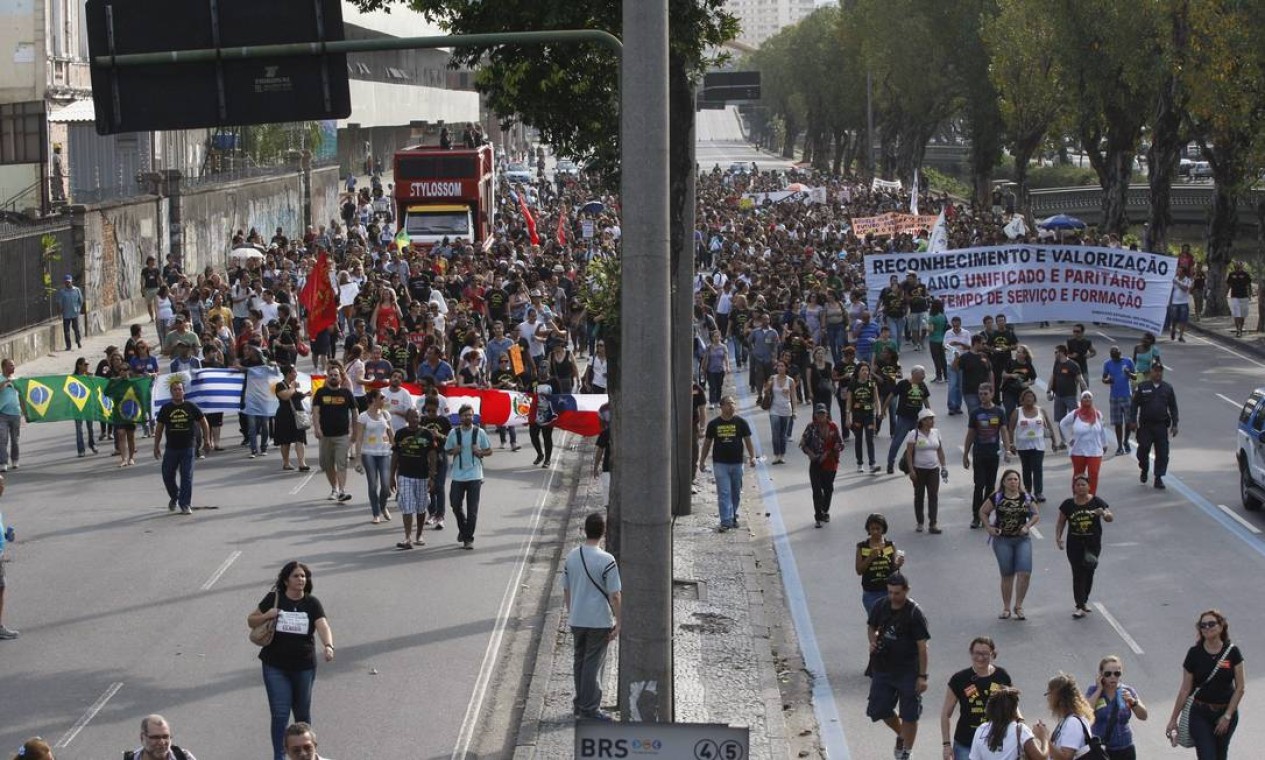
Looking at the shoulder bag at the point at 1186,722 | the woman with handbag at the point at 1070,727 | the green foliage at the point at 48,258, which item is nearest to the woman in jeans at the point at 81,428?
the green foliage at the point at 48,258

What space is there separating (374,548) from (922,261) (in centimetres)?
1785

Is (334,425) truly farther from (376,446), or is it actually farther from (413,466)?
(413,466)

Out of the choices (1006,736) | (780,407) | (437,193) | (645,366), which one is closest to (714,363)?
(780,407)

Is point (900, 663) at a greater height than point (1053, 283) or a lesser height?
lesser

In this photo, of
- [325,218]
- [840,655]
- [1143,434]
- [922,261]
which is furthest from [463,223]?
[840,655]

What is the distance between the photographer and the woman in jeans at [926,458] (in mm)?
19031

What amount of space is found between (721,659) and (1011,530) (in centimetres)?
275

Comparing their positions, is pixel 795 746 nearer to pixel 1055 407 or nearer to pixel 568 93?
pixel 568 93

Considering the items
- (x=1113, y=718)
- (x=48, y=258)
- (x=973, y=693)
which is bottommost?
(x=1113, y=718)

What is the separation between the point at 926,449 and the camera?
19156 mm

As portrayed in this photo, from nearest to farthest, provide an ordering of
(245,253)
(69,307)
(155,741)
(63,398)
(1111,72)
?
1. (155,741)
2. (63,398)
3. (69,307)
4. (245,253)
5. (1111,72)

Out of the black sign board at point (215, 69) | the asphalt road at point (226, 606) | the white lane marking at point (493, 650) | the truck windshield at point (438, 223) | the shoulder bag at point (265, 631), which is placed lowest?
the white lane marking at point (493, 650)

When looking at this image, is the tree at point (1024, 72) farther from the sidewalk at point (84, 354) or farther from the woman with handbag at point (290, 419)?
the woman with handbag at point (290, 419)

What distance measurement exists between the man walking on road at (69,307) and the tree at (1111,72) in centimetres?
2710
